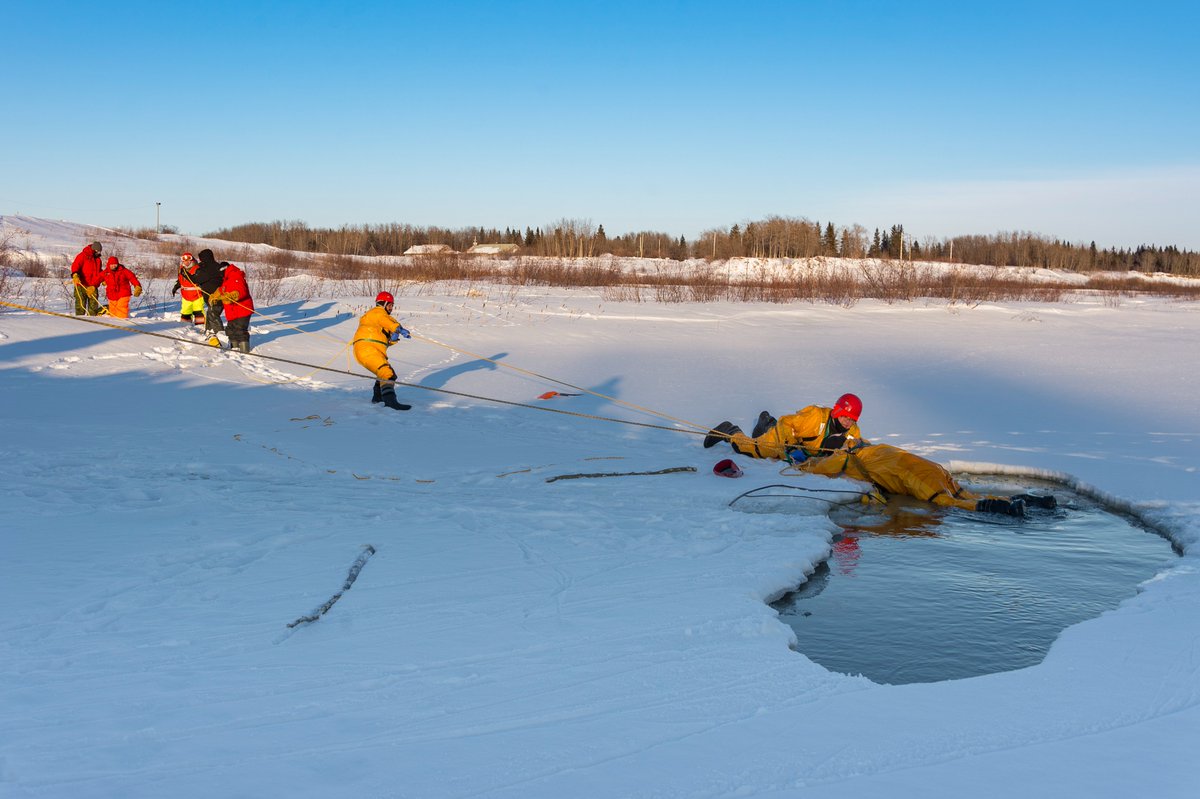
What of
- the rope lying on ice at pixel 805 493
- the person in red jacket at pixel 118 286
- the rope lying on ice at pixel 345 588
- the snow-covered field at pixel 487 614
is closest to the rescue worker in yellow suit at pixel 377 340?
the snow-covered field at pixel 487 614

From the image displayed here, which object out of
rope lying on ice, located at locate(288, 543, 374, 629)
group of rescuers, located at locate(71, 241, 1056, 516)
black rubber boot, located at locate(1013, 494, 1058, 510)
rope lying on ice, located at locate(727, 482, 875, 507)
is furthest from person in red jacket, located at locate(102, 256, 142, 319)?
black rubber boot, located at locate(1013, 494, 1058, 510)

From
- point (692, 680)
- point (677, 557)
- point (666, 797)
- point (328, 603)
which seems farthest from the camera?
point (677, 557)

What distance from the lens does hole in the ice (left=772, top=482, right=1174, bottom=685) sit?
5.10 metres

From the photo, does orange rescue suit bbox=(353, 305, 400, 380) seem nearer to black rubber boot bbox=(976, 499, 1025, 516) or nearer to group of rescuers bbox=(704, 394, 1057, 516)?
group of rescuers bbox=(704, 394, 1057, 516)

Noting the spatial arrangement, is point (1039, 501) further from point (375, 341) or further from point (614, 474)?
point (375, 341)

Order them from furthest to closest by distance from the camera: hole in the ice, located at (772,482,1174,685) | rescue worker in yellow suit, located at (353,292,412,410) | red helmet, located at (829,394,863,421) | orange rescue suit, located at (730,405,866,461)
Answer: rescue worker in yellow suit, located at (353,292,412,410) < orange rescue suit, located at (730,405,866,461) < red helmet, located at (829,394,863,421) < hole in the ice, located at (772,482,1174,685)

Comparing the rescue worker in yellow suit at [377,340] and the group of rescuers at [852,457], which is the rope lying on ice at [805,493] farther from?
the rescue worker in yellow suit at [377,340]

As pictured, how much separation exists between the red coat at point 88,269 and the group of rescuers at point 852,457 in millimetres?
11695

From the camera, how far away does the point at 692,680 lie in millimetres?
4211

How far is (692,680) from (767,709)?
0.40m

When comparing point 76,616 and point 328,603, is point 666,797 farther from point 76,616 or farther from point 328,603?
point 76,616

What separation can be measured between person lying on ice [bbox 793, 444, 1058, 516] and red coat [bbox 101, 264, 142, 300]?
41.7 ft

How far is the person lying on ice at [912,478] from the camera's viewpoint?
8.13 m

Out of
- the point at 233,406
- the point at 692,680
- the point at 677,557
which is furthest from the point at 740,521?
the point at 233,406
